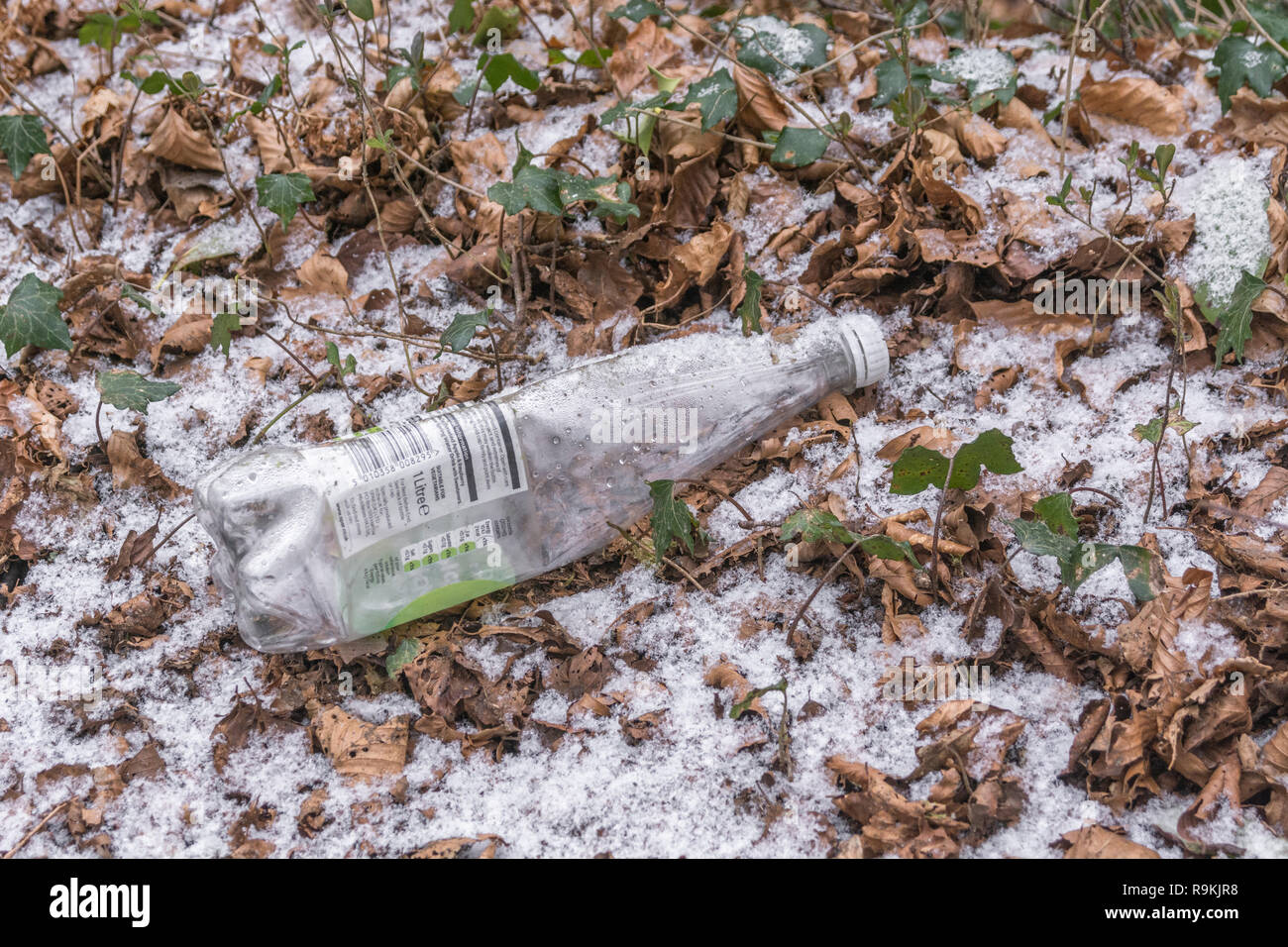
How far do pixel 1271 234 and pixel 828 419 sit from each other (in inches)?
37.9

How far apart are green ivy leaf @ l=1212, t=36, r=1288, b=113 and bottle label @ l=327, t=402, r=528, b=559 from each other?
172 centimetres

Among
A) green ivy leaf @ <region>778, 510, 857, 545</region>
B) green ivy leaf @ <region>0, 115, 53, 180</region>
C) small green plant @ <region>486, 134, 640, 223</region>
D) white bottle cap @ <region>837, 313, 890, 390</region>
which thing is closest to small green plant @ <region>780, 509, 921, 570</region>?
green ivy leaf @ <region>778, 510, 857, 545</region>

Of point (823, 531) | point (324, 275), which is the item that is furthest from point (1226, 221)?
point (324, 275)

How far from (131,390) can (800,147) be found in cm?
146

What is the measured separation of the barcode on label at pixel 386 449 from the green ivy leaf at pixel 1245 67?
6.13 feet

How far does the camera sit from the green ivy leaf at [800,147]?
2047 mm

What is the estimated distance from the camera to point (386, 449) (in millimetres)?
1648

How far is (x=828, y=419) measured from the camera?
74.3 inches

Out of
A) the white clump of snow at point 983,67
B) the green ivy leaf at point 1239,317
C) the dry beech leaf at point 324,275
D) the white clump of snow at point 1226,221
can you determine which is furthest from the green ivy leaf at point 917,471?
the dry beech leaf at point 324,275

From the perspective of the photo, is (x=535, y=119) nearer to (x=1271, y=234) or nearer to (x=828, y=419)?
(x=828, y=419)

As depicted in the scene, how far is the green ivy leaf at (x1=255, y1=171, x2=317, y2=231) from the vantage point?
2014 millimetres

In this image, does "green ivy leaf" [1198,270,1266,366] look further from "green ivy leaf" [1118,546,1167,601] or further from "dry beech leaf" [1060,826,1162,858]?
"dry beech leaf" [1060,826,1162,858]

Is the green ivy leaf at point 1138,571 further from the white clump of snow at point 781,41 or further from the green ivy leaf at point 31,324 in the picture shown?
the green ivy leaf at point 31,324
